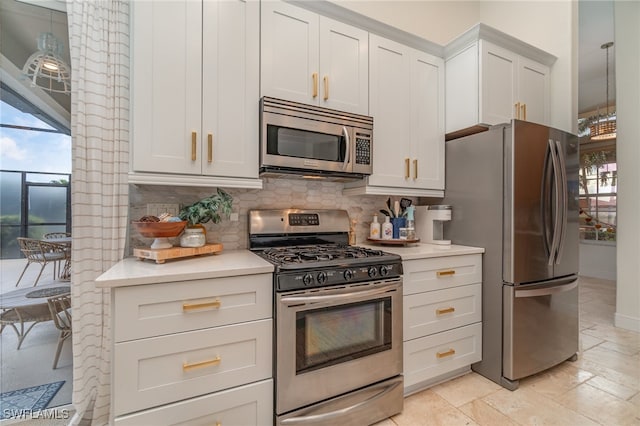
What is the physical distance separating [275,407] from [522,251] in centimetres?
181

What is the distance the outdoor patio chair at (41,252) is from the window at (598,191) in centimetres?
740

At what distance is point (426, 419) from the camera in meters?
1.72

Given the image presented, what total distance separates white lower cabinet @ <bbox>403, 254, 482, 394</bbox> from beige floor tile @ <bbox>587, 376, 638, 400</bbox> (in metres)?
0.77

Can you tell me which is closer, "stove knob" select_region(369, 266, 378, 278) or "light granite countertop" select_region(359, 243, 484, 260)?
"stove knob" select_region(369, 266, 378, 278)

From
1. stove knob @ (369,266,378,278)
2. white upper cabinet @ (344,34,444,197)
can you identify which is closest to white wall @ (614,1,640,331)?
white upper cabinet @ (344,34,444,197)

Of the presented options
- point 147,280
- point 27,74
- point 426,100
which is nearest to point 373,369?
point 147,280

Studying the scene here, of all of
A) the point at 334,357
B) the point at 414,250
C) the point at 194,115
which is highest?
the point at 194,115

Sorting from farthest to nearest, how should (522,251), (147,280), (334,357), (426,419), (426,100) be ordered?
(426,100) < (522,251) < (426,419) < (334,357) < (147,280)

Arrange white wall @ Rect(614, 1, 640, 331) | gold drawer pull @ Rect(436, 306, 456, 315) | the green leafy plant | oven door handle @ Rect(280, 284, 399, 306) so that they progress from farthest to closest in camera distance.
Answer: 1. white wall @ Rect(614, 1, 640, 331)
2. gold drawer pull @ Rect(436, 306, 456, 315)
3. the green leafy plant
4. oven door handle @ Rect(280, 284, 399, 306)

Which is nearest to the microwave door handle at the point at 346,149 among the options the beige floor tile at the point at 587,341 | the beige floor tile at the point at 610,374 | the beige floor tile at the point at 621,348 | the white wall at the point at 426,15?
the white wall at the point at 426,15

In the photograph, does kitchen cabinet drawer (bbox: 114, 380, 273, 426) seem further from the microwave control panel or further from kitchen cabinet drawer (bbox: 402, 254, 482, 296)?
the microwave control panel

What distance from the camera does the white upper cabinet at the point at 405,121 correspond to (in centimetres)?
218

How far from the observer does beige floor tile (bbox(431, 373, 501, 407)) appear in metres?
1.91

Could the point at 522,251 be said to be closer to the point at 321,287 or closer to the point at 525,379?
the point at 525,379
